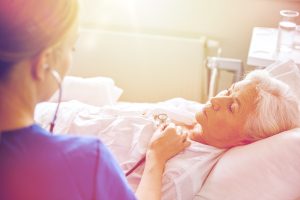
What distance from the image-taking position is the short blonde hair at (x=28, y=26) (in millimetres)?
632

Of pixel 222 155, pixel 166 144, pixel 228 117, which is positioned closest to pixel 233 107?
pixel 228 117

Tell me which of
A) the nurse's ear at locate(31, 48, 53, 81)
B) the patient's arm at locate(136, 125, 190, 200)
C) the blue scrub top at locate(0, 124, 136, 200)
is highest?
the nurse's ear at locate(31, 48, 53, 81)

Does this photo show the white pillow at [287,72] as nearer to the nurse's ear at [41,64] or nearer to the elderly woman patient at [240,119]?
the elderly woman patient at [240,119]

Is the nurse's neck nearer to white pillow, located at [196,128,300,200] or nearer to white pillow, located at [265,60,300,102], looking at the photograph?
white pillow, located at [196,128,300,200]

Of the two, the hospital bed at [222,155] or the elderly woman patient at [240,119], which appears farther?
the elderly woman patient at [240,119]

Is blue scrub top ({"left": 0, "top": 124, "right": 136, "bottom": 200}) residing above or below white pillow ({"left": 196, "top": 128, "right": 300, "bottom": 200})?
above

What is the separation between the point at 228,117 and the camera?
145cm

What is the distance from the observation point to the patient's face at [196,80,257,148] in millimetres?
1443

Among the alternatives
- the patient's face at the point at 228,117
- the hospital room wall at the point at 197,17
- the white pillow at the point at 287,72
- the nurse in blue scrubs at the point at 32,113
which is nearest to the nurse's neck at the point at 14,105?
the nurse in blue scrubs at the point at 32,113

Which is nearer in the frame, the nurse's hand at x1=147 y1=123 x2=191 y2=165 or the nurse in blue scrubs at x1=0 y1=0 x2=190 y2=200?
the nurse in blue scrubs at x1=0 y1=0 x2=190 y2=200

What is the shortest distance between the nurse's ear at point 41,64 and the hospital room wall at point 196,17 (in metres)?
1.67

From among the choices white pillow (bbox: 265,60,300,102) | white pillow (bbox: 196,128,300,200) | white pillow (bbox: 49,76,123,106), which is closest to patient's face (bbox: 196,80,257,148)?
white pillow (bbox: 196,128,300,200)

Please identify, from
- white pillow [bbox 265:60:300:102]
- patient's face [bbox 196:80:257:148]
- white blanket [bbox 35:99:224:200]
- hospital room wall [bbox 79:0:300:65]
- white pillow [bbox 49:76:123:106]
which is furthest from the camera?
hospital room wall [bbox 79:0:300:65]

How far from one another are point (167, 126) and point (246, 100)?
0.29m
